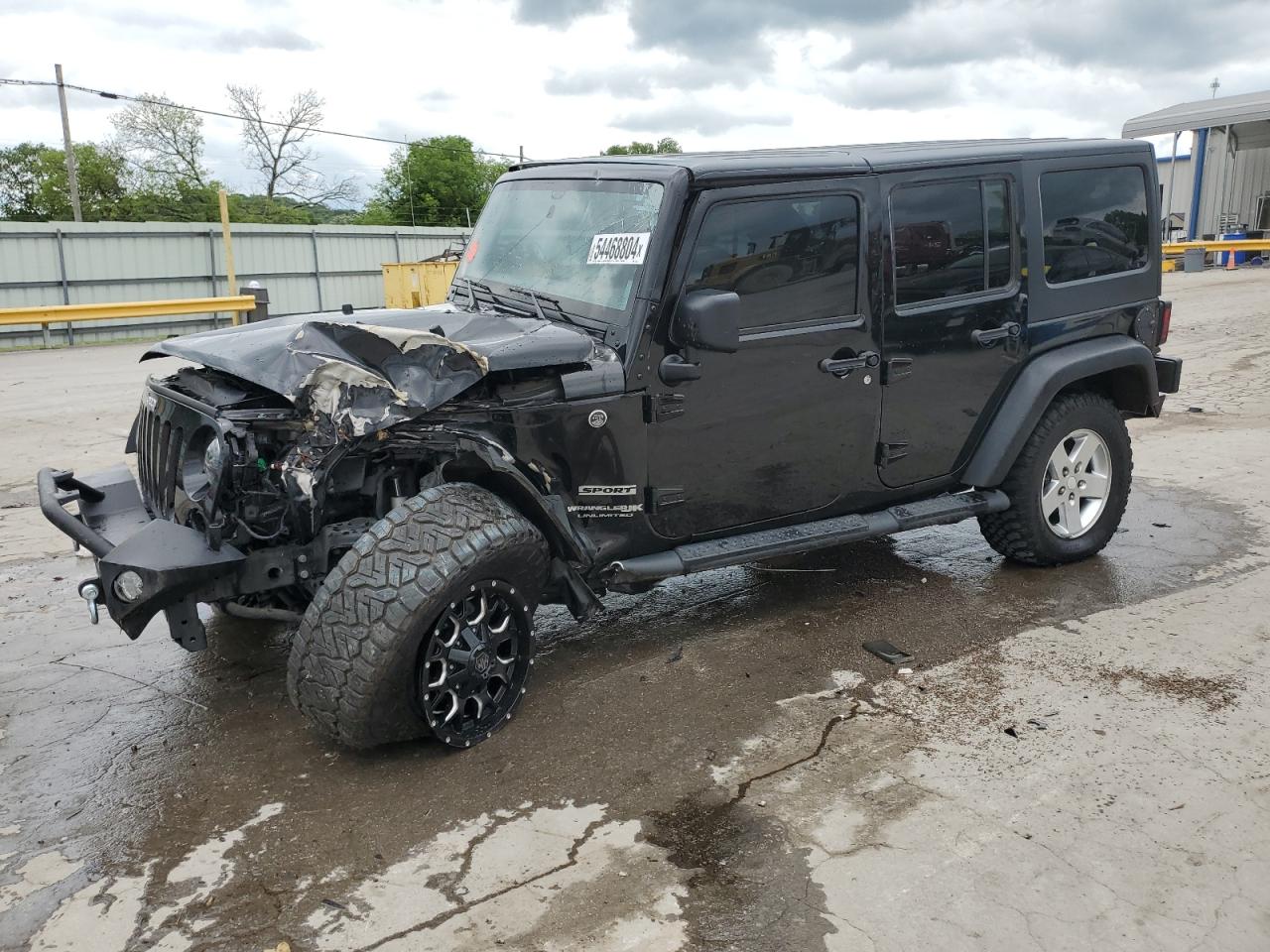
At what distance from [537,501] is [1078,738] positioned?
2073 mm

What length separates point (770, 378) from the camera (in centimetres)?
427

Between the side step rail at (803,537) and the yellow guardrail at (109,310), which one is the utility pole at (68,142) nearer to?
the yellow guardrail at (109,310)

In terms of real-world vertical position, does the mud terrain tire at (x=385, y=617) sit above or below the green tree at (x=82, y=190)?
below

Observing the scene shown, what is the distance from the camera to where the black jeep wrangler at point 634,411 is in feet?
11.3

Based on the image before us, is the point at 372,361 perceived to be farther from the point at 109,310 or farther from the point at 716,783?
the point at 109,310

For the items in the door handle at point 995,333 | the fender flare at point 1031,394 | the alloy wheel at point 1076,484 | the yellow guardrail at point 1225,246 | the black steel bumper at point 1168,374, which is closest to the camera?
the door handle at point 995,333

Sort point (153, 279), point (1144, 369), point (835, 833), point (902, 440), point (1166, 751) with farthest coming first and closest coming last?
point (153, 279) < point (1144, 369) < point (902, 440) < point (1166, 751) < point (835, 833)

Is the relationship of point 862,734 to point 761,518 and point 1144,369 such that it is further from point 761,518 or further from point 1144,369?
point 1144,369

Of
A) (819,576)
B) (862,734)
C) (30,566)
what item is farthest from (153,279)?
(862,734)

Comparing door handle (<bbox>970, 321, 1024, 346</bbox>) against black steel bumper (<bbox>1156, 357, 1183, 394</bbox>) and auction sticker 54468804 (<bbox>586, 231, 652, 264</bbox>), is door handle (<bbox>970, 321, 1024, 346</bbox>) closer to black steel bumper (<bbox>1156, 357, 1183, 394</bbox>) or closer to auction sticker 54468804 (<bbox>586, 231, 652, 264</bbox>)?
black steel bumper (<bbox>1156, 357, 1183, 394</bbox>)

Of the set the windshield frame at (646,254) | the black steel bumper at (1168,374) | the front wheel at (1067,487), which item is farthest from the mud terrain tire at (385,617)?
the black steel bumper at (1168,374)

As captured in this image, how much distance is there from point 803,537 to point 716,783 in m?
1.38

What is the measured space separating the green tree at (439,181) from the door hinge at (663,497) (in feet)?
104

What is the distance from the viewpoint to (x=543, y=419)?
3.80 metres
